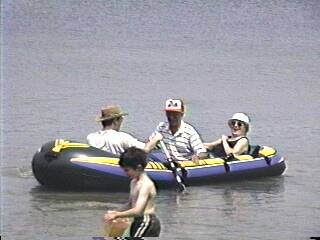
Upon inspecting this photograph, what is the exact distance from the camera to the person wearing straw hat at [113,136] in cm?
1170

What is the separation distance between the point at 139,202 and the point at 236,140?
5.48 meters

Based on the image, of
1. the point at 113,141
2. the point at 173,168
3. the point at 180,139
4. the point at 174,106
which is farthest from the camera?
the point at 180,139

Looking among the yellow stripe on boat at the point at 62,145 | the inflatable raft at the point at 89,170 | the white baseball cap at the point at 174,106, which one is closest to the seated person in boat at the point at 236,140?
the inflatable raft at the point at 89,170

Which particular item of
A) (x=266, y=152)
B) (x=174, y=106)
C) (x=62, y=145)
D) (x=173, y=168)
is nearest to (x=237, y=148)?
(x=266, y=152)

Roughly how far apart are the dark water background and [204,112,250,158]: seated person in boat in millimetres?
403

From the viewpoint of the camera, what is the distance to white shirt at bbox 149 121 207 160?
12312 mm

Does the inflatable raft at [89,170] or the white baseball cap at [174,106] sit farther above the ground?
the white baseball cap at [174,106]

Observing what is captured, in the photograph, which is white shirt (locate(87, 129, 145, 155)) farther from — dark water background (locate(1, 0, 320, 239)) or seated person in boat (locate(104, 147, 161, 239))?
seated person in boat (locate(104, 147, 161, 239))

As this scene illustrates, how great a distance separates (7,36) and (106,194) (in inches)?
665

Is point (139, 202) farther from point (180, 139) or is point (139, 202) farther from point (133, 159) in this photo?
point (180, 139)

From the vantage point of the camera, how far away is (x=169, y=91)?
20797mm

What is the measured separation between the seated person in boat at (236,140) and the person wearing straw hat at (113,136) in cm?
150

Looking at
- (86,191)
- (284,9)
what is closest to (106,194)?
(86,191)

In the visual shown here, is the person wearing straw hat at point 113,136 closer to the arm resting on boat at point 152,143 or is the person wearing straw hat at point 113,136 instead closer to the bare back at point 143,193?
the arm resting on boat at point 152,143
